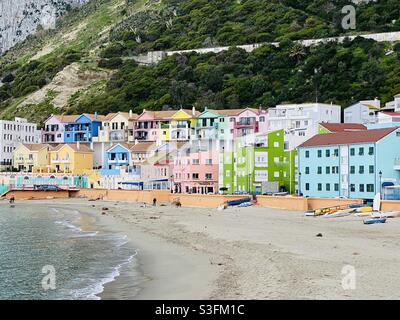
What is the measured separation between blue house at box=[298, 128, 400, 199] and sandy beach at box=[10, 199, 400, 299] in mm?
6312

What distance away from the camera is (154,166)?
7219cm

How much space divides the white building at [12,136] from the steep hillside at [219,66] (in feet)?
36.4

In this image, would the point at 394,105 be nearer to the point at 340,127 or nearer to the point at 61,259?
the point at 340,127

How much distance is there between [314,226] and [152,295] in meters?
17.2

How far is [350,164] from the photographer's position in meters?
43.8

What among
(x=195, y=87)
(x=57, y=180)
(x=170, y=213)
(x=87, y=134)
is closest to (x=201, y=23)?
(x=195, y=87)

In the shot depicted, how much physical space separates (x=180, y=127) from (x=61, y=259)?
191 feet

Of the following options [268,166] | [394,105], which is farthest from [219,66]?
[268,166]

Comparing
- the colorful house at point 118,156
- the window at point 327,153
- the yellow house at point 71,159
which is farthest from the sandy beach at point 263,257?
the yellow house at point 71,159

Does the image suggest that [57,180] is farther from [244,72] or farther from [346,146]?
[346,146]

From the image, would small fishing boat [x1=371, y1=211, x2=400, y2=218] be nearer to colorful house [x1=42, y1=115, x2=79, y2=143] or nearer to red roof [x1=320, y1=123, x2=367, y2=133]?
red roof [x1=320, y1=123, x2=367, y2=133]

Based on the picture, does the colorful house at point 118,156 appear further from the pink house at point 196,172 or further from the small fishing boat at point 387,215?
the small fishing boat at point 387,215

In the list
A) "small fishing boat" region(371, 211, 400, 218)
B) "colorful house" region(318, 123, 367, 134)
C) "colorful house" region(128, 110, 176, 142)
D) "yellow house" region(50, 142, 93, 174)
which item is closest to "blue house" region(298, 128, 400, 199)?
"small fishing boat" region(371, 211, 400, 218)

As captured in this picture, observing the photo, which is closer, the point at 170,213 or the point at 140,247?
the point at 140,247
